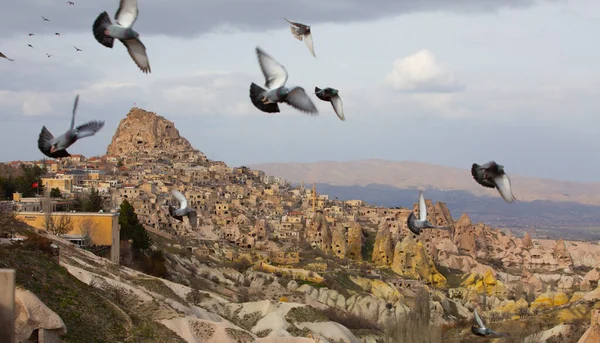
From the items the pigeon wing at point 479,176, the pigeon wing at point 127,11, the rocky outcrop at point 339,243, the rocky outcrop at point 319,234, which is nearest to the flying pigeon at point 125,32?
the pigeon wing at point 127,11

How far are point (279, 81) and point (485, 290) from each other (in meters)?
63.5

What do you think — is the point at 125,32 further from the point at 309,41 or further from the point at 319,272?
the point at 319,272

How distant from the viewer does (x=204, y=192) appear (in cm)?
11650

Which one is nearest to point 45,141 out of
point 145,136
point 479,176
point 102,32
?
point 102,32

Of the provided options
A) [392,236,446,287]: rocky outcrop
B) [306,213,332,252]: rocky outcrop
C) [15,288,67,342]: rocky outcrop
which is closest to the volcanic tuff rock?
[306,213,332,252]: rocky outcrop

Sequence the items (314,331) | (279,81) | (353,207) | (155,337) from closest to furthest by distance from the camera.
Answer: (279,81) → (155,337) → (314,331) → (353,207)

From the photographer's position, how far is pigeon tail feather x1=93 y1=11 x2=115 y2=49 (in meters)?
13.0

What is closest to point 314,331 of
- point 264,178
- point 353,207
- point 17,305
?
point 17,305

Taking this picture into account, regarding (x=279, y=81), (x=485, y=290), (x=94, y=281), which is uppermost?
(x=279, y=81)

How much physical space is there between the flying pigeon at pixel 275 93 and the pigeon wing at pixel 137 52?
163cm

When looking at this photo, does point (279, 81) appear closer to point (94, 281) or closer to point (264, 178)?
point (94, 281)

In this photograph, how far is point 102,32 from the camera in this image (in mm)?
13164

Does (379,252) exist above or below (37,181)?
below

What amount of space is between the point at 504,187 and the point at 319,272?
2167 inches
